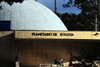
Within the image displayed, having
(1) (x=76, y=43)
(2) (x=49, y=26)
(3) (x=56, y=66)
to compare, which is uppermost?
(2) (x=49, y=26)

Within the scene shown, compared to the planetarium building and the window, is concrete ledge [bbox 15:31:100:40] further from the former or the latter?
the window

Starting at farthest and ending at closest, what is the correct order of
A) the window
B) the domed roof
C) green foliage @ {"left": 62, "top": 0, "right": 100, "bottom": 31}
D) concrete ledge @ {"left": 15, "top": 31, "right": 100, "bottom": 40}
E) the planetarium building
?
1. green foliage @ {"left": 62, "top": 0, "right": 100, "bottom": 31}
2. the domed roof
3. the window
4. the planetarium building
5. concrete ledge @ {"left": 15, "top": 31, "right": 100, "bottom": 40}

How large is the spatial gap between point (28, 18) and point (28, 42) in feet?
11.7

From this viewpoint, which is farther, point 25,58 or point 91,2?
point 91,2

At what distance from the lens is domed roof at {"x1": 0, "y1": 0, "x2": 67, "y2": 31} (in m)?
24.0

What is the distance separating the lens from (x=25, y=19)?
80.0 feet

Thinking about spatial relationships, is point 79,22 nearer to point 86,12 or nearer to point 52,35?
point 86,12

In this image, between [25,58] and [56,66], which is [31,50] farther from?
[56,66]

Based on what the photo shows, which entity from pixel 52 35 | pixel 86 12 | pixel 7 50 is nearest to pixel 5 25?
pixel 7 50

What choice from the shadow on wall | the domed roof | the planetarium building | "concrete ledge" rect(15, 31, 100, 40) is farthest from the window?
"concrete ledge" rect(15, 31, 100, 40)

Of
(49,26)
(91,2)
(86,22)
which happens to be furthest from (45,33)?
(86,22)

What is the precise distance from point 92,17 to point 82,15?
2682mm

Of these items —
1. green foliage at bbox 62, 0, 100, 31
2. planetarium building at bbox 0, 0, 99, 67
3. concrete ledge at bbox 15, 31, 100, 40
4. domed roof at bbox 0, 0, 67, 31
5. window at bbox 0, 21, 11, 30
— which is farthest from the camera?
green foliage at bbox 62, 0, 100, 31

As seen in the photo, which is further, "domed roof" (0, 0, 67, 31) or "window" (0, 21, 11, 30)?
"domed roof" (0, 0, 67, 31)
